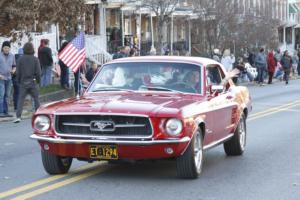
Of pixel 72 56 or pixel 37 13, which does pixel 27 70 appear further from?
pixel 72 56

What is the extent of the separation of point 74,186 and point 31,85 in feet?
28.4

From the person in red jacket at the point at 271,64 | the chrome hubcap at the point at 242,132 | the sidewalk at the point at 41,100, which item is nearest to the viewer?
the chrome hubcap at the point at 242,132

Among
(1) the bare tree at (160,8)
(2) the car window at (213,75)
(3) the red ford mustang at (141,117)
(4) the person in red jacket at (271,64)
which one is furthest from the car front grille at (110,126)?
(4) the person in red jacket at (271,64)

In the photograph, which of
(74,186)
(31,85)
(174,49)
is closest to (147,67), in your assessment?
(74,186)

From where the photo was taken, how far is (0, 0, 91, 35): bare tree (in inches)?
829

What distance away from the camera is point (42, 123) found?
8.66 m

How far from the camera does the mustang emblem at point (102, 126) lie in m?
8.30

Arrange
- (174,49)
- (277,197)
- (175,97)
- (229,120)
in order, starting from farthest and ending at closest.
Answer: (174,49) < (229,120) < (175,97) < (277,197)

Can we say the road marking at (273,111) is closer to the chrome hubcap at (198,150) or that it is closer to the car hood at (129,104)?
the car hood at (129,104)

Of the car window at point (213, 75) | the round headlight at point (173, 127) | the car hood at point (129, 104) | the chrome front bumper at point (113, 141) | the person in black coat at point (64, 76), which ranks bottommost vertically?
the person in black coat at point (64, 76)

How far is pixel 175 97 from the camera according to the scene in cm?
923

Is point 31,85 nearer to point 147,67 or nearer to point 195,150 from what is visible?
point 147,67

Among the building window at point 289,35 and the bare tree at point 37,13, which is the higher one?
the bare tree at point 37,13

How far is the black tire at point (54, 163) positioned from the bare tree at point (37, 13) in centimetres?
1248
